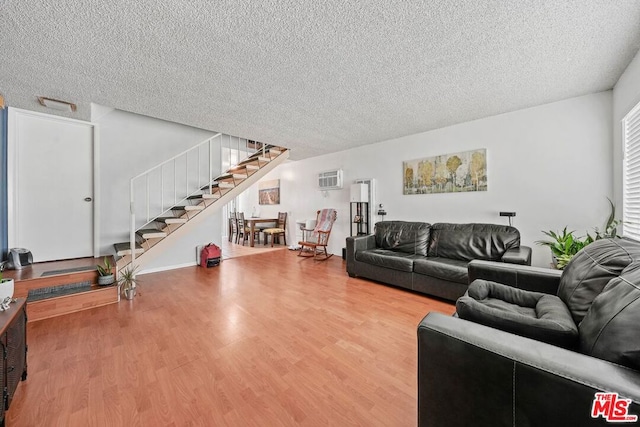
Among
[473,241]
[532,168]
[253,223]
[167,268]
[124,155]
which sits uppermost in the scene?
[124,155]

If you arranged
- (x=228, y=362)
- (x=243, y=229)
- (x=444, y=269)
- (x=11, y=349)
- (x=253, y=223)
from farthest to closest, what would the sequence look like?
(x=243, y=229), (x=253, y=223), (x=444, y=269), (x=228, y=362), (x=11, y=349)

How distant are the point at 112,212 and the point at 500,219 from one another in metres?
5.91

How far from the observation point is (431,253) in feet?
11.8

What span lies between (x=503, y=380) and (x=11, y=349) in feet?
7.55

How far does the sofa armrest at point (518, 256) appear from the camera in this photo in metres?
2.49

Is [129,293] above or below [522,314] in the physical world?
below

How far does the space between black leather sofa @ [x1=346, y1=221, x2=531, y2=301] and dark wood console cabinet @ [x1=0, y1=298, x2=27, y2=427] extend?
3317 mm

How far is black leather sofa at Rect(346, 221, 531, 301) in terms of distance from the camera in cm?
286

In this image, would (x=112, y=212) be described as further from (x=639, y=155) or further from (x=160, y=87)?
(x=639, y=155)

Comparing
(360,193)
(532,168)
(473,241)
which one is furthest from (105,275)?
(532,168)

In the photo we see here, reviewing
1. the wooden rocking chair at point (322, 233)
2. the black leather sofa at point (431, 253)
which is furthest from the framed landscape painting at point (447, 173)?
the wooden rocking chair at point (322, 233)

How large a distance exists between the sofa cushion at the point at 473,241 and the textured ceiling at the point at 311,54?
1.62 m

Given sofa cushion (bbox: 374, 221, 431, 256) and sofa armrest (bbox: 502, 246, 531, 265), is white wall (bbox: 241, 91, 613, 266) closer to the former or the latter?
sofa cushion (bbox: 374, 221, 431, 256)

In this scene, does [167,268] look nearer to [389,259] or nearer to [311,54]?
[389,259]
